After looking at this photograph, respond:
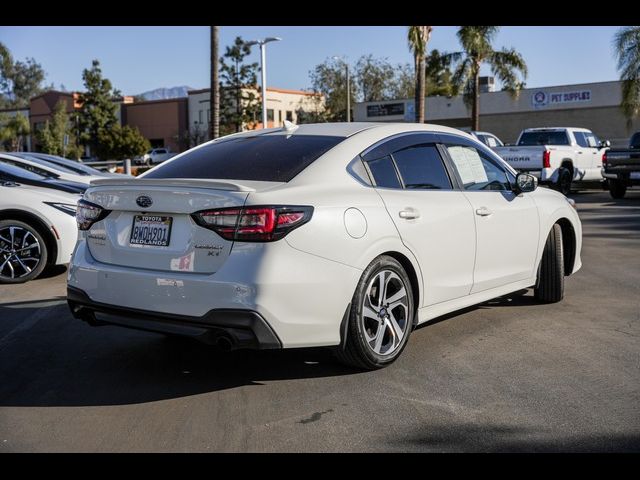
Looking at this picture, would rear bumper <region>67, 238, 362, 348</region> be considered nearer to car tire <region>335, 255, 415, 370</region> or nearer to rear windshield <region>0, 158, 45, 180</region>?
car tire <region>335, 255, 415, 370</region>

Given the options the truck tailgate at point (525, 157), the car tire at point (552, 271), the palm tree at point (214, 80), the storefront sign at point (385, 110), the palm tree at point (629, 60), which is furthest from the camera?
the storefront sign at point (385, 110)

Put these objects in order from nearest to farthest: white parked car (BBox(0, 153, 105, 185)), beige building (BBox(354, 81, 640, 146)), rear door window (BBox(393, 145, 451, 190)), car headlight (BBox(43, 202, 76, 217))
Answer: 1. rear door window (BBox(393, 145, 451, 190))
2. car headlight (BBox(43, 202, 76, 217))
3. white parked car (BBox(0, 153, 105, 185))
4. beige building (BBox(354, 81, 640, 146))

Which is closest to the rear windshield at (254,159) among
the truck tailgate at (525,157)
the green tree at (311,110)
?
the truck tailgate at (525,157)

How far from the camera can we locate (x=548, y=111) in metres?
49.5

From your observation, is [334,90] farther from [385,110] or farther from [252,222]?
[252,222]

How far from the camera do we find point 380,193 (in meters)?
5.19

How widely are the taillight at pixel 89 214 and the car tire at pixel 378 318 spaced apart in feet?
5.68

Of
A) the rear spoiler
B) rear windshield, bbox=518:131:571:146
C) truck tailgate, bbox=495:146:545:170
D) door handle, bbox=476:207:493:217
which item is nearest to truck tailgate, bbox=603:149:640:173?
truck tailgate, bbox=495:146:545:170

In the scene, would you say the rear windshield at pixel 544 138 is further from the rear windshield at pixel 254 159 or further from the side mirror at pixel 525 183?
the rear windshield at pixel 254 159

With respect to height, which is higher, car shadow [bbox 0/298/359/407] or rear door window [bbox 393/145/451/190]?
rear door window [bbox 393/145/451/190]

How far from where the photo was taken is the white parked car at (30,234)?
8977mm

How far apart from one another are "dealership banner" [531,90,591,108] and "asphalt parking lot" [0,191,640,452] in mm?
43773

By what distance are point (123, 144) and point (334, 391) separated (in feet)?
208

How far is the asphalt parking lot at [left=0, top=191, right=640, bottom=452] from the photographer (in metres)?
3.95
